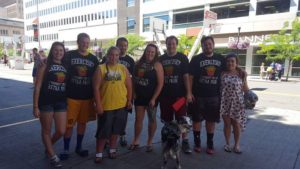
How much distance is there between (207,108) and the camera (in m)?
4.38

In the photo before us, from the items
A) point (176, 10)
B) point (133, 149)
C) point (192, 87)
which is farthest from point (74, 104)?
point (176, 10)

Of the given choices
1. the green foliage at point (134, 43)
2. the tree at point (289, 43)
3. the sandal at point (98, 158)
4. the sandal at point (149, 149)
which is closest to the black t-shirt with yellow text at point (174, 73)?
the sandal at point (149, 149)

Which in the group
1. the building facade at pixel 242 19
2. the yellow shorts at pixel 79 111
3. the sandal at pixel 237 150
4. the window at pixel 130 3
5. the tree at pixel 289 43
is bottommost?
the sandal at pixel 237 150

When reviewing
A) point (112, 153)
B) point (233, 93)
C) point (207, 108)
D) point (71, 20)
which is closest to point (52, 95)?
point (112, 153)

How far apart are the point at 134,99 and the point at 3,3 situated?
16664 cm

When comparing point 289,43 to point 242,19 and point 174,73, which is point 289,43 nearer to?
point 242,19

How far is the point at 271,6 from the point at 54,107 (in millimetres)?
27154

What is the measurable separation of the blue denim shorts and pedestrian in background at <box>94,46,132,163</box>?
20.0 inches

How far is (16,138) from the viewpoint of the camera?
5.25 m

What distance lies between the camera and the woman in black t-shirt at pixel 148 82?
4.17 m

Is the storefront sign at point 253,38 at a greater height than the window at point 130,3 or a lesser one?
lesser

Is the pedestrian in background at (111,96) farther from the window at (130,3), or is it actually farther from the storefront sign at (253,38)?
the window at (130,3)

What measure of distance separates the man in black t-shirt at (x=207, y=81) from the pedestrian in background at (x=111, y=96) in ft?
3.78

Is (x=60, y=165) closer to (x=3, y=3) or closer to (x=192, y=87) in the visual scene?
(x=192, y=87)
